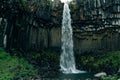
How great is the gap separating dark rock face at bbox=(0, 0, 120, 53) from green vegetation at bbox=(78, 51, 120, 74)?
5.94 feet

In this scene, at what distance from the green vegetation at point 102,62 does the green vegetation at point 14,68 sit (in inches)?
328

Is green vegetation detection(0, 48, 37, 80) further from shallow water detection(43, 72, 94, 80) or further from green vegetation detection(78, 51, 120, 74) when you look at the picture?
green vegetation detection(78, 51, 120, 74)

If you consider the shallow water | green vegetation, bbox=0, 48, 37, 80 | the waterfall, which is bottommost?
the shallow water

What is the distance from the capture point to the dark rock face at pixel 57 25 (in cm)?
4094

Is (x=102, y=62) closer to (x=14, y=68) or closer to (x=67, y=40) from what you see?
(x=67, y=40)

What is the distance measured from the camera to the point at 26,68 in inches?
1406

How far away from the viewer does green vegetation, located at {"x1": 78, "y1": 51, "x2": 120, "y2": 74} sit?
38122mm

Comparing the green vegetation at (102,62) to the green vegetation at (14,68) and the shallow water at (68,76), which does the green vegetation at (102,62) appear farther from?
the green vegetation at (14,68)

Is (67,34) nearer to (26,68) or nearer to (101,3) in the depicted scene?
(101,3)

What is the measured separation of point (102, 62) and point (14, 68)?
11.9 meters

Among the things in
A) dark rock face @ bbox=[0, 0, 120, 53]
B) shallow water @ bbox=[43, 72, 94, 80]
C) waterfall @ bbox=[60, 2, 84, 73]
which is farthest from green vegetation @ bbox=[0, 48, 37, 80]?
waterfall @ bbox=[60, 2, 84, 73]

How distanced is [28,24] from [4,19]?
10.7 feet

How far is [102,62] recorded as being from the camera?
39.8 metres

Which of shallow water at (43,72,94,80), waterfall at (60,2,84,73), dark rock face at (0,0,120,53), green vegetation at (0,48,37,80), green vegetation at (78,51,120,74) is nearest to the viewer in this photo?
green vegetation at (0,48,37,80)
